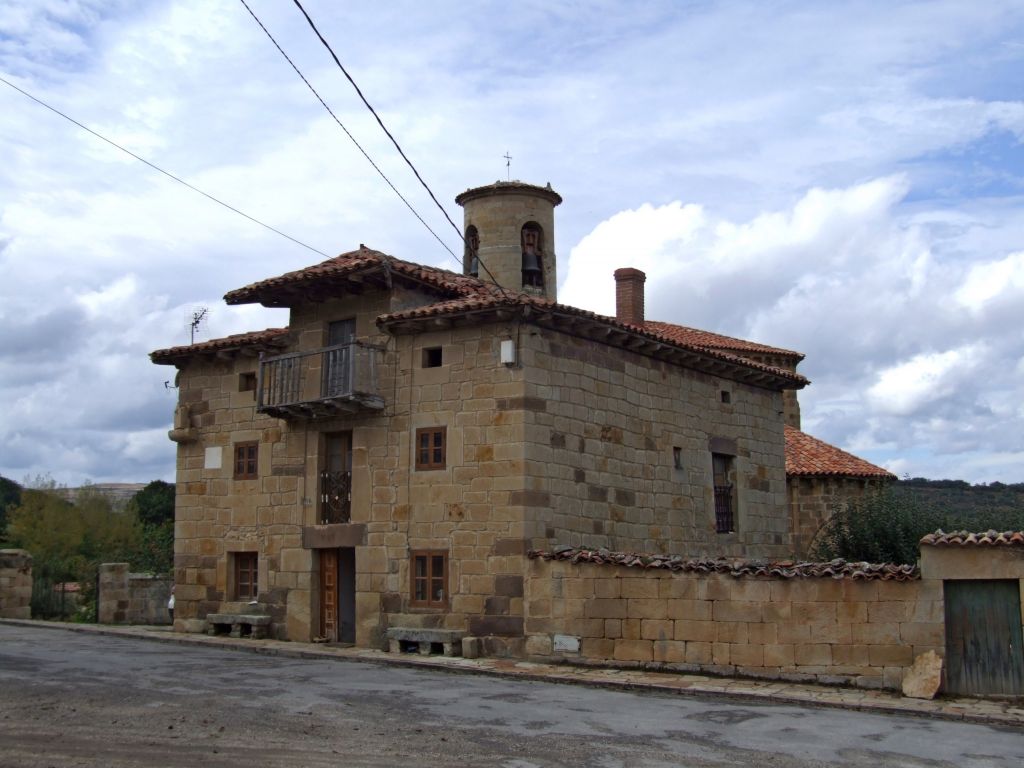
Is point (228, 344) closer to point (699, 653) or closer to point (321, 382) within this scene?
point (321, 382)

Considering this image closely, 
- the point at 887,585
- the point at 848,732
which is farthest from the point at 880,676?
the point at 848,732

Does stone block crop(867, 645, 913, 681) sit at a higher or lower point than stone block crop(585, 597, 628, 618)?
lower

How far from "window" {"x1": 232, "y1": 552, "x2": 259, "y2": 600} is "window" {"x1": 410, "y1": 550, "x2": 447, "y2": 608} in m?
4.17

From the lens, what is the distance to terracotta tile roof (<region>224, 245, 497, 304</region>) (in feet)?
59.8

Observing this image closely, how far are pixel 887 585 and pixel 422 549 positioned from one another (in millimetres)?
7295

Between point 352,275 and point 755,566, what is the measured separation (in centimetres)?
820

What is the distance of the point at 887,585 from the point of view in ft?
44.0

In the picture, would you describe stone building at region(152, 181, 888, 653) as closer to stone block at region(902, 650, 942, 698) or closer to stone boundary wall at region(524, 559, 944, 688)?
stone boundary wall at region(524, 559, 944, 688)

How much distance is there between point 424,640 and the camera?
1698cm

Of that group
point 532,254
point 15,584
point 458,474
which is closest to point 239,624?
point 458,474

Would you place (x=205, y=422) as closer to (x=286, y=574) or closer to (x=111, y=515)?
(x=286, y=574)

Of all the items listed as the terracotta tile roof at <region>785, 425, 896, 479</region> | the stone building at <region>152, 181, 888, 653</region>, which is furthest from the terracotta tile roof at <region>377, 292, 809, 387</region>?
the terracotta tile roof at <region>785, 425, 896, 479</region>

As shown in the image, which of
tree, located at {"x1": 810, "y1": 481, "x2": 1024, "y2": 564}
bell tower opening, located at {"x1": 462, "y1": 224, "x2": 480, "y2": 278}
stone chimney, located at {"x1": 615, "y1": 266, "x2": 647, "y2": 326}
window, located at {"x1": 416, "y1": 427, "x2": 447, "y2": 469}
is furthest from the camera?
bell tower opening, located at {"x1": 462, "y1": 224, "x2": 480, "y2": 278}

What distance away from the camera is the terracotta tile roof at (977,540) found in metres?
12.8
